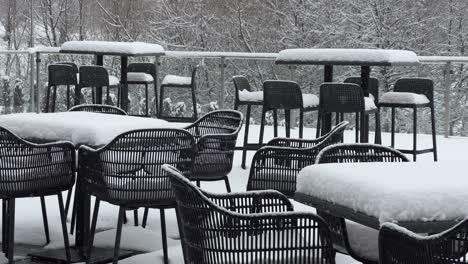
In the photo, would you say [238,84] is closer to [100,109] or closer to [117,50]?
[117,50]

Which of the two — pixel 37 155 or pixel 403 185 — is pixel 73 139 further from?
pixel 403 185

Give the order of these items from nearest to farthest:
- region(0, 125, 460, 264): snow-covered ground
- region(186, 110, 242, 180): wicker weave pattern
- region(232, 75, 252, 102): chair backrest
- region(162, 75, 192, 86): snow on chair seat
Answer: region(0, 125, 460, 264): snow-covered ground
region(186, 110, 242, 180): wicker weave pattern
region(232, 75, 252, 102): chair backrest
region(162, 75, 192, 86): snow on chair seat

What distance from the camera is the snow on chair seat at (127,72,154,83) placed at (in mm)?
9930

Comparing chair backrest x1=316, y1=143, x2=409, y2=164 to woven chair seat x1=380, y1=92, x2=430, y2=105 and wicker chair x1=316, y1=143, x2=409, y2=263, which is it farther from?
woven chair seat x1=380, y1=92, x2=430, y2=105

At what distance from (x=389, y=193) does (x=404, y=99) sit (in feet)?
16.4

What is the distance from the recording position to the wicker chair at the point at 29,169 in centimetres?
400

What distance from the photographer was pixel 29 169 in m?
4.06

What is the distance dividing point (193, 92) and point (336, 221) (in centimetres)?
719

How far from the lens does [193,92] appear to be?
10.2 metres

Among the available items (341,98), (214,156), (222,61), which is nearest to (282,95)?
(341,98)

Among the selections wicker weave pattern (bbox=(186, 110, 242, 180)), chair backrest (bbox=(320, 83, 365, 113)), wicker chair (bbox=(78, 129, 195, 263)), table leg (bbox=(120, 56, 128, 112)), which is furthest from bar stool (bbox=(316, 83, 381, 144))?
table leg (bbox=(120, 56, 128, 112))

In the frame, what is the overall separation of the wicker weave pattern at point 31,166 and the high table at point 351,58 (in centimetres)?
320

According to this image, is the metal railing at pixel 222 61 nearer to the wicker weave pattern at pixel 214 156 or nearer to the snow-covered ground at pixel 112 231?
the snow-covered ground at pixel 112 231

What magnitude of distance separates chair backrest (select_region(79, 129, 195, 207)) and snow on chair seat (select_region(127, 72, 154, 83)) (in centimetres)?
596
